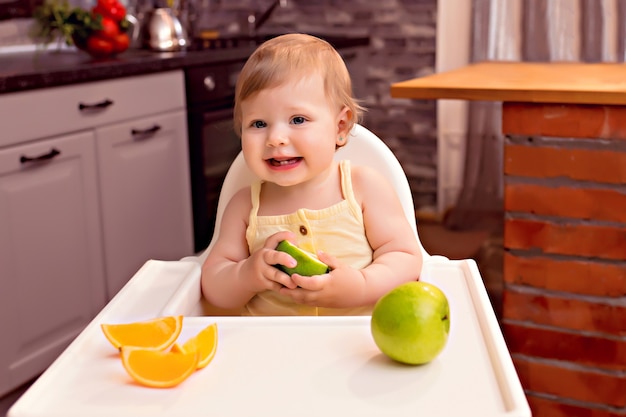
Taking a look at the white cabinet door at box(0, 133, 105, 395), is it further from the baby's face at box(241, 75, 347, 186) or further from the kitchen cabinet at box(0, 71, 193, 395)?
the baby's face at box(241, 75, 347, 186)

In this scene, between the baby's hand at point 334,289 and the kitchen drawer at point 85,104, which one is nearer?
the baby's hand at point 334,289

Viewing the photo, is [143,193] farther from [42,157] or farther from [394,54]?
[394,54]

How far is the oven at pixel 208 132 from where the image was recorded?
2.97 meters

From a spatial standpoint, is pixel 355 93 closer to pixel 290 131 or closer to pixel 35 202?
pixel 35 202

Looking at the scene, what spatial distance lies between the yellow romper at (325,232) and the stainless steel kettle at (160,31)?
2114mm

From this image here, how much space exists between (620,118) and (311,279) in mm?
1103

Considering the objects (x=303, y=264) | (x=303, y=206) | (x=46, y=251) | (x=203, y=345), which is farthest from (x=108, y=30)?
(x=203, y=345)

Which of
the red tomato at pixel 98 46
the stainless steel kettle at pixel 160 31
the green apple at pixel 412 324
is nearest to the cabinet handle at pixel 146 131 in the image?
the red tomato at pixel 98 46

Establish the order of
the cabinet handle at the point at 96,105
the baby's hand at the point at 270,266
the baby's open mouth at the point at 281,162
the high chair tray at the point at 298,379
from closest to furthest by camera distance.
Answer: the high chair tray at the point at 298,379 → the baby's hand at the point at 270,266 → the baby's open mouth at the point at 281,162 → the cabinet handle at the point at 96,105

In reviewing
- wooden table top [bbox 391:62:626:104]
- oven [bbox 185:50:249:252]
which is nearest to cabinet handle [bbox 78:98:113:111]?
oven [bbox 185:50:249:252]

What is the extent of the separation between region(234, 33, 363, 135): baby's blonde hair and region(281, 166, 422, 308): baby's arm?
15cm

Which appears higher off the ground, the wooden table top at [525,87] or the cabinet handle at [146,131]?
the wooden table top at [525,87]

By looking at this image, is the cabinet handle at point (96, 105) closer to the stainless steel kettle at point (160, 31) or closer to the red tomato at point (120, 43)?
the red tomato at point (120, 43)

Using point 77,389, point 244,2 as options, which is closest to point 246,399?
point 77,389
